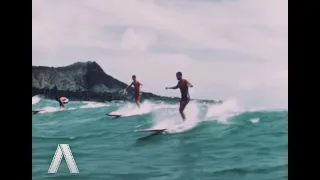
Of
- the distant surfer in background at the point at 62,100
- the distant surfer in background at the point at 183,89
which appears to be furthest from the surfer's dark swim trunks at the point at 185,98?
the distant surfer in background at the point at 62,100

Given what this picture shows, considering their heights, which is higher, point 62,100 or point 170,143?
point 62,100

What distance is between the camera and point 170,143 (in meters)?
2.36

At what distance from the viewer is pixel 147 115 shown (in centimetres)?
237

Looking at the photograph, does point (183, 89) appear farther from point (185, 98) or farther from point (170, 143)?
point (170, 143)

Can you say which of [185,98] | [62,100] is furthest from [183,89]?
[62,100]

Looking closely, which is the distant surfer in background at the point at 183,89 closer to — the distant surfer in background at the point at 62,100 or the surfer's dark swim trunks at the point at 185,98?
the surfer's dark swim trunks at the point at 185,98

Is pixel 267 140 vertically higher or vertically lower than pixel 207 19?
lower

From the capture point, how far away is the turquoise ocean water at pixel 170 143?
7.64 ft

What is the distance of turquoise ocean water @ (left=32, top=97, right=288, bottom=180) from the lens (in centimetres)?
233

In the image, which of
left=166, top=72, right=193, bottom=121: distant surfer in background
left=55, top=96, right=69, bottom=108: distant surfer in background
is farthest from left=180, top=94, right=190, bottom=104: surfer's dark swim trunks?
left=55, top=96, right=69, bottom=108: distant surfer in background

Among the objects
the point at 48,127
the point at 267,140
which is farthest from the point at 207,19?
the point at 48,127
